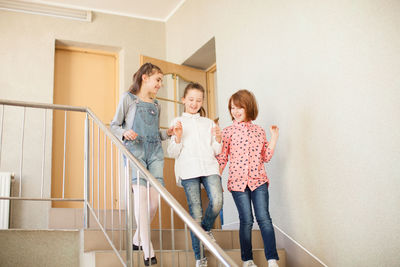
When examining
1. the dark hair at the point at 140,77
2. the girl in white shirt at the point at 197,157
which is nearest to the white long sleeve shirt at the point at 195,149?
the girl in white shirt at the point at 197,157

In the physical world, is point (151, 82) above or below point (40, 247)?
above

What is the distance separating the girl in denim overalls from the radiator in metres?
2.01

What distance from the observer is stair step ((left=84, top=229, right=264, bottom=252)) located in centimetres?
267

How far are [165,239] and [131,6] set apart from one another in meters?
3.22

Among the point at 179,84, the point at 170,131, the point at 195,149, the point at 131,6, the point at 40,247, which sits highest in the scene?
the point at 131,6

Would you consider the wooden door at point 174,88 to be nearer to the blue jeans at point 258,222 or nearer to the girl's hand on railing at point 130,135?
the blue jeans at point 258,222

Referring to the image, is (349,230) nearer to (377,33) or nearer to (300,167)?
(300,167)

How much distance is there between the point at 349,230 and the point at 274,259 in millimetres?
511

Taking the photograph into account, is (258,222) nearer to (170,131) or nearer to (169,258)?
(169,258)

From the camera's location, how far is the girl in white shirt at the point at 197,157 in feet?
8.57

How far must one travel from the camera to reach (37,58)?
4.88 meters

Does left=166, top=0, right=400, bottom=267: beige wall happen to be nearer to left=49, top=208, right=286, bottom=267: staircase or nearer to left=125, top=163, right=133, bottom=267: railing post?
left=49, top=208, right=286, bottom=267: staircase

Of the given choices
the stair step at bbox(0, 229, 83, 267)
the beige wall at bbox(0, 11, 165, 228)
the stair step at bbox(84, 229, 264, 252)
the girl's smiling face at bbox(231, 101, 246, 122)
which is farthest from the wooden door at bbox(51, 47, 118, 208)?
the girl's smiling face at bbox(231, 101, 246, 122)

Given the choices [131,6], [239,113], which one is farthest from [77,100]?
[239,113]
